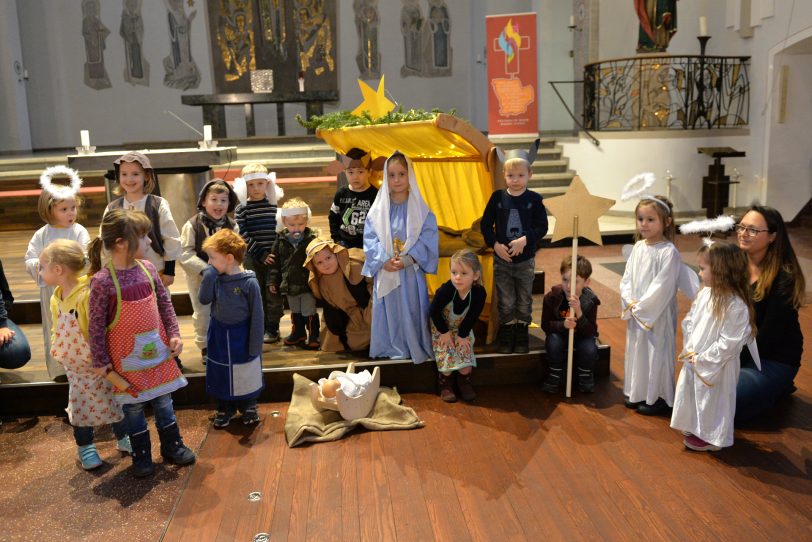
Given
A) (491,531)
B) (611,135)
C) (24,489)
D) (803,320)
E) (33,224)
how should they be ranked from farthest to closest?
(611,135), (33,224), (803,320), (24,489), (491,531)

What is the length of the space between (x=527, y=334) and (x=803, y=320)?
8.58 feet

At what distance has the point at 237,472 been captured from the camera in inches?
141

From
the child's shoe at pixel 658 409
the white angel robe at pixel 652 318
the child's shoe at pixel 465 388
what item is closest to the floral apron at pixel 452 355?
the child's shoe at pixel 465 388

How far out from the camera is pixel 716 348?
3.49 m

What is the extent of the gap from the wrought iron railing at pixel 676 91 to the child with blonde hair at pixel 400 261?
7.19 meters

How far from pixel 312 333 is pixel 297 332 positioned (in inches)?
5.0

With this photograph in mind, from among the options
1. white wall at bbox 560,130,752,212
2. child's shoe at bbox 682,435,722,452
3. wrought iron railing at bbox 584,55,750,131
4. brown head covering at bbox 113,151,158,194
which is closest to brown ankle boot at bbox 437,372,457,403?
child's shoe at bbox 682,435,722,452

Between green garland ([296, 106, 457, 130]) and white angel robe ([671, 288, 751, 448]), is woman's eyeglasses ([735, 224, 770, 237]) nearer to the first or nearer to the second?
white angel robe ([671, 288, 751, 448])

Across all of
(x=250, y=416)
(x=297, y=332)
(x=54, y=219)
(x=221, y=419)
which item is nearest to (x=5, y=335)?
(x=54, y=219)

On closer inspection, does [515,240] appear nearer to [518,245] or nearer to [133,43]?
[518,245]

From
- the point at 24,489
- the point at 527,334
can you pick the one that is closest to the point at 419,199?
the point at 527,334

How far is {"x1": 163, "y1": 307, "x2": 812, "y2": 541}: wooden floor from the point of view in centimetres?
304

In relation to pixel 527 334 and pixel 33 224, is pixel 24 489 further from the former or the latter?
pixel 33 224

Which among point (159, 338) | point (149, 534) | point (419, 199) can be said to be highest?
point (419, 199)
